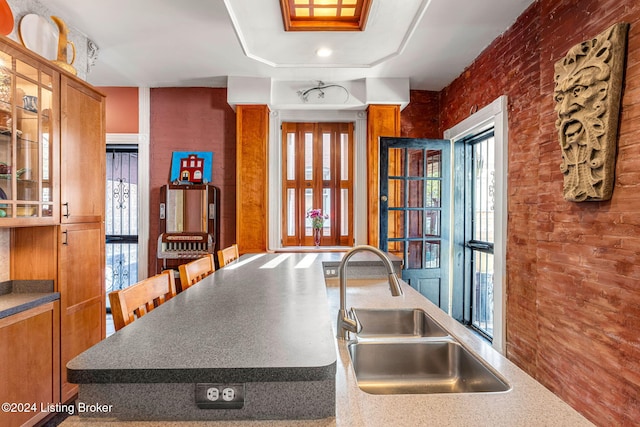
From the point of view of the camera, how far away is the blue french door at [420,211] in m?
3.42

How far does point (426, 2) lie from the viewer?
2.21 m

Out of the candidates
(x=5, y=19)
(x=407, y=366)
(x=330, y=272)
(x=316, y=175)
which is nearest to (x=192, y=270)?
(x=330, y=272)

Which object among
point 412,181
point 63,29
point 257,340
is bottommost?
point 257,340

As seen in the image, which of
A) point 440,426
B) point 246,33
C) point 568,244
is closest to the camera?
point 440,426

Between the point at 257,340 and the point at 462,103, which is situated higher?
the point at 462,103

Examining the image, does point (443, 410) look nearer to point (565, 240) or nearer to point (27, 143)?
point (565, 240)

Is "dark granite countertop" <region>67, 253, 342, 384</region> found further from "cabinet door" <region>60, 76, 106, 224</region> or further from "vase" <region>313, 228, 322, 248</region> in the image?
"vase" <region>313, 228, 322, 248</region>

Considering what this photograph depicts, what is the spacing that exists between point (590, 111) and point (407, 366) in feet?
4.98

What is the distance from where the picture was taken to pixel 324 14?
8.27ft

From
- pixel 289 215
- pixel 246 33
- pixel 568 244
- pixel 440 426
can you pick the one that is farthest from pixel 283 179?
pixel 440 426

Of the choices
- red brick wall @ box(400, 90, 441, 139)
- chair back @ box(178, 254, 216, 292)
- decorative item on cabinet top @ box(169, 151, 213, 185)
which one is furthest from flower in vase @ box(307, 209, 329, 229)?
chair back @ box(178, 254, 216, 292)

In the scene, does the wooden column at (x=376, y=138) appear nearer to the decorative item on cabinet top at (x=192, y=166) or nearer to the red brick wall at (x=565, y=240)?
the red brick wall at (x=565, y=240)

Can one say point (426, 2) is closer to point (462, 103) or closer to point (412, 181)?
point (462, 103)

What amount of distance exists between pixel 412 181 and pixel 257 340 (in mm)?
3075
